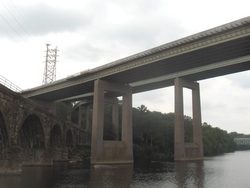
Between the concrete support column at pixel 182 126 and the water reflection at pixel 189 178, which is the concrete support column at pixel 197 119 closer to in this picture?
the concrete support column at pixel 182 126

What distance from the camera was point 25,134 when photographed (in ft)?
128

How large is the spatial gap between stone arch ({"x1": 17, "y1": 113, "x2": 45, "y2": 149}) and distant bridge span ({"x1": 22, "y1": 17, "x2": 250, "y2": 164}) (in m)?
13.5

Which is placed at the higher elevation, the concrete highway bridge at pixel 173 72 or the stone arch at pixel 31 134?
the concrete highway bridge at pixel 173 72

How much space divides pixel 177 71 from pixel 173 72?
0.87m

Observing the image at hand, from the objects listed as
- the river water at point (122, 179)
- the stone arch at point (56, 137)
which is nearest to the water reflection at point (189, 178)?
the river water at point (122, 179)

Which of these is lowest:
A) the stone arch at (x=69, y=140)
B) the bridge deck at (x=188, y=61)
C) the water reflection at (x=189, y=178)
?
the water reflection at (x=189, y=178)

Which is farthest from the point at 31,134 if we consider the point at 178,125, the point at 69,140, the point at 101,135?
the point at 178,125

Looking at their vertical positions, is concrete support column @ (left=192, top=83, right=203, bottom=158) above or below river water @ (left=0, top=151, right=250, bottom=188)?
above

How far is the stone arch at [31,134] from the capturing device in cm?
3856

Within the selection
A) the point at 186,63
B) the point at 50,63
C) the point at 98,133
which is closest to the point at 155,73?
the point at 186,63

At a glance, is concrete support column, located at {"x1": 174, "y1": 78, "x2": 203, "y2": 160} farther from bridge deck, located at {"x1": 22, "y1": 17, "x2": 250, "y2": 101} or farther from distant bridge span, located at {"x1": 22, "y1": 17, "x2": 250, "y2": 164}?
bridge deck, located at {"x1": 22, "y1": 17, "x2": 250, "y2": 101}

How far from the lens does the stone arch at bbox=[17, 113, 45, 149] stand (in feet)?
127

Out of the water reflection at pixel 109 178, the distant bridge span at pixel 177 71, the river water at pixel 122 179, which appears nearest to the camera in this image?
the river water at pixel 122 179

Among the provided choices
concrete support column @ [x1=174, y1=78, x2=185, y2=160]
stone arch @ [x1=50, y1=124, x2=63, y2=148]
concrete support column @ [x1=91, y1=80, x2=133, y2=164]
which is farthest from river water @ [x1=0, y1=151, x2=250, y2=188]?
concrete support column @ [x1=174, y1=78, x2=185, y2=160]
